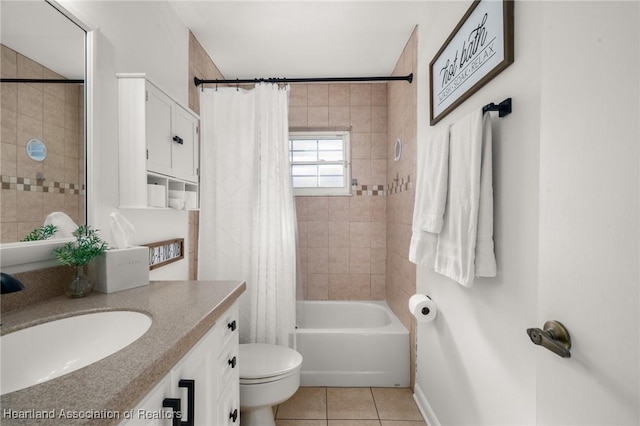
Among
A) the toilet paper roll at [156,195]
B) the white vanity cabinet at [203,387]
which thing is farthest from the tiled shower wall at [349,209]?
the white vanity cabinet at [203,387]

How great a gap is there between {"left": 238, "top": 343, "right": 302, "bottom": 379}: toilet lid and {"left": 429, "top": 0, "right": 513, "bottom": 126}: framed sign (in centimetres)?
155

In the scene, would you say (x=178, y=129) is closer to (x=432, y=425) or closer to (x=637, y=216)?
(x=637, y=216)

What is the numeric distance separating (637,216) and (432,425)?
1717mm

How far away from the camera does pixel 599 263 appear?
52 centimetres

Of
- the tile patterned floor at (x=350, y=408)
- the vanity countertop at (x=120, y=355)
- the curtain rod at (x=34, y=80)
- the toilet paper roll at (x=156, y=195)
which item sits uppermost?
the curtain rod at (x=34, y=80)

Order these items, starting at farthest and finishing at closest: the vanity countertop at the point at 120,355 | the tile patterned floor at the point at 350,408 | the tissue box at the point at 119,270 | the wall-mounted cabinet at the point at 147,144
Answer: the tile patterned floor at the point at 350,408, the wall-mounted cabinet at the point at 147,144, the tissue box at the point at 119,270, the vanity countertop at the point at 120,355

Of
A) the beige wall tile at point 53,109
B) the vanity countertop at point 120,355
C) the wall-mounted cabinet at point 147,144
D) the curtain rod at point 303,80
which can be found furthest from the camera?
the curtain rod at point 303,80

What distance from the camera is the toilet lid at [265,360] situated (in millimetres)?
1525

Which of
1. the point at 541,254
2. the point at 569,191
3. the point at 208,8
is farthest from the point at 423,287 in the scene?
the point at 208,8

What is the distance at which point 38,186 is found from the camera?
948 millimetres

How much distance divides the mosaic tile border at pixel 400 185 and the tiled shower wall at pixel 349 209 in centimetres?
22

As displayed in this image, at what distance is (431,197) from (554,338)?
0.84 meters

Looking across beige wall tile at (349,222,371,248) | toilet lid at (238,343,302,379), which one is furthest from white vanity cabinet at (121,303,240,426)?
beige wall tile at (349,222,371,248)

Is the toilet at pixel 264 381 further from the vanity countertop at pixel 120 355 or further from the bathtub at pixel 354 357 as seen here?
the vanity countertop at pixel 120 355
